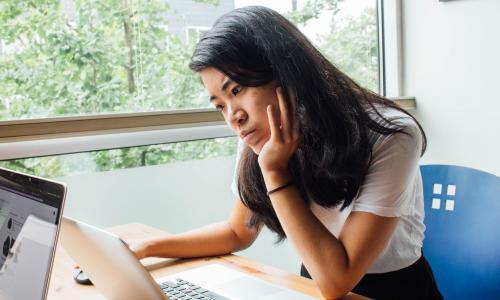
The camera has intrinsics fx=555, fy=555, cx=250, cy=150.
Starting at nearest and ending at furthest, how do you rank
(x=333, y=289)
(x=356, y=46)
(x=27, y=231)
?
1. (x=27, y=231)
2. (x=333, y=289)
3. (x=356, y=46)

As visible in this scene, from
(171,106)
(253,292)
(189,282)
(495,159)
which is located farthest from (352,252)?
(495,159)

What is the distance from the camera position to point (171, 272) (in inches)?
48.4

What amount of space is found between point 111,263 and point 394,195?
0.57 metres

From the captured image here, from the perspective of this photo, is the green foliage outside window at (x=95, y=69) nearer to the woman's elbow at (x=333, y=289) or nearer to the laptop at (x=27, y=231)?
the laptop at (x=27, y=231)

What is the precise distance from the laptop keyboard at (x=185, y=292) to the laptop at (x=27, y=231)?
0.29m

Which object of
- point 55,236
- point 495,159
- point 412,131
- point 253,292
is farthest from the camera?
point 495,159

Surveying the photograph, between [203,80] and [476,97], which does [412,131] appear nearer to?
[203,80]

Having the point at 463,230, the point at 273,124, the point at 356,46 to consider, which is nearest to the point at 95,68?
the point at 273,124

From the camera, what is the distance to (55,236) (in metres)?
0.74

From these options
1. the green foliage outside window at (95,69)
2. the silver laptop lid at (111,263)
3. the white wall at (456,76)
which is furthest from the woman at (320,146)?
the white wall at (456,76)

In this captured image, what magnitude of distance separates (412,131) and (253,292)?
0.47 meters

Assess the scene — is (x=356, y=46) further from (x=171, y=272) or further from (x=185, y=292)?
(x=185, y=292)

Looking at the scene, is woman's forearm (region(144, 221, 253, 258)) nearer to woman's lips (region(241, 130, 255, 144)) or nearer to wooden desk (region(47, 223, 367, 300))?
wooden desk (region(47, 223, 367, 300))

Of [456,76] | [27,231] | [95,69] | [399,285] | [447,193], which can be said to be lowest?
[399,285]
